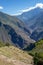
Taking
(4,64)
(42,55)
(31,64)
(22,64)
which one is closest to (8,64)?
(4,64)

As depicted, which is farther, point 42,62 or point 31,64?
point 31,64

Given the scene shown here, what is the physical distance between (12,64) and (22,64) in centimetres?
355

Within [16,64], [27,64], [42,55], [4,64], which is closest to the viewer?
[4,64]

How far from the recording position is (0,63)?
39.7 metres

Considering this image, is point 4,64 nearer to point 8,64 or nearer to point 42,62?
point 8,64

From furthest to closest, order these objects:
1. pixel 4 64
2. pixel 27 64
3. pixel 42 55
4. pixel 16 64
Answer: pixel 42 55 → pixel 27 64 → pixel 16 64 → pixel 4 64

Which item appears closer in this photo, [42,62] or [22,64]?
[42,62]

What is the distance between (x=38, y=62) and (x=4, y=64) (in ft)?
24.1

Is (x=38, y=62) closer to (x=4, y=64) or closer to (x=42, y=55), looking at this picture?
(x=4, y=64)

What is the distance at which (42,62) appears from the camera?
4084 centimetres

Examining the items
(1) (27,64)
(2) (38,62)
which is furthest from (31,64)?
(2) (38,62)

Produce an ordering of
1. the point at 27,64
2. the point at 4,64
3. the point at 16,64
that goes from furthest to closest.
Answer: the point at 27,64 → the point at 16,64 → the point at 4,64

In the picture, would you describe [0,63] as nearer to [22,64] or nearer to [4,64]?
[4,64]

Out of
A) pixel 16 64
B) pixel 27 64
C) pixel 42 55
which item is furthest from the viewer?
pixel 42 55
